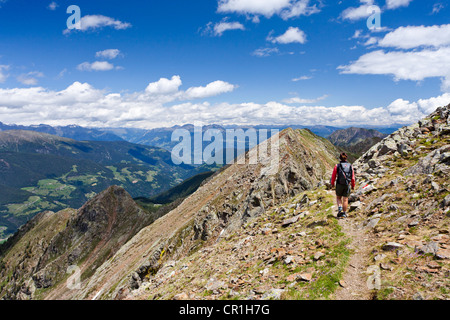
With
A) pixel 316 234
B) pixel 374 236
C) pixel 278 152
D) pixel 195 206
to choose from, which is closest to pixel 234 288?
pixel 316 234

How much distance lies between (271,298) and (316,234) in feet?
19.9

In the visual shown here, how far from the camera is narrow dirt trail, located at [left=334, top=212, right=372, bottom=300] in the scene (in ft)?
30.2

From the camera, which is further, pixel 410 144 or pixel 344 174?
pixel 410 144

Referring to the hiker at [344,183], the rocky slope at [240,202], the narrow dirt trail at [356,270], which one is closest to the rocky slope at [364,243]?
the narrow dirt trail at [356,270]

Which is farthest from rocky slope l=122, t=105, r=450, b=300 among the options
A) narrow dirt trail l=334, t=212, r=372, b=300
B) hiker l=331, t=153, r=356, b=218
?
hiker l=331, t=153, r=356, b=218

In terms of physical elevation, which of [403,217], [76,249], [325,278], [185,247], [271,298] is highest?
[403,217]

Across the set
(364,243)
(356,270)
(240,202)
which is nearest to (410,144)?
(364,243)

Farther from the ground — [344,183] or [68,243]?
[344,183]

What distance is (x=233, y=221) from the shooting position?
4194 centimetres

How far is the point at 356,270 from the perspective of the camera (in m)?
10.5

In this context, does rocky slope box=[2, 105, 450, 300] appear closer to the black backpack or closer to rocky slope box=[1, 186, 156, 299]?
the black backpack

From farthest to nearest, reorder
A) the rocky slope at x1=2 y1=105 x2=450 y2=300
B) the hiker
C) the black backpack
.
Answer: the black backpack
the hiker
the rocky slope at x1=2 y1=105 x2=450 y2=300

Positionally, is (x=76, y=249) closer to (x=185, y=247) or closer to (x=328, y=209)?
(x=185, y=247)

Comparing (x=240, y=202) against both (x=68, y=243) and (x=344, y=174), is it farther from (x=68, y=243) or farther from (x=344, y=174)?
(x=68, y=243)
